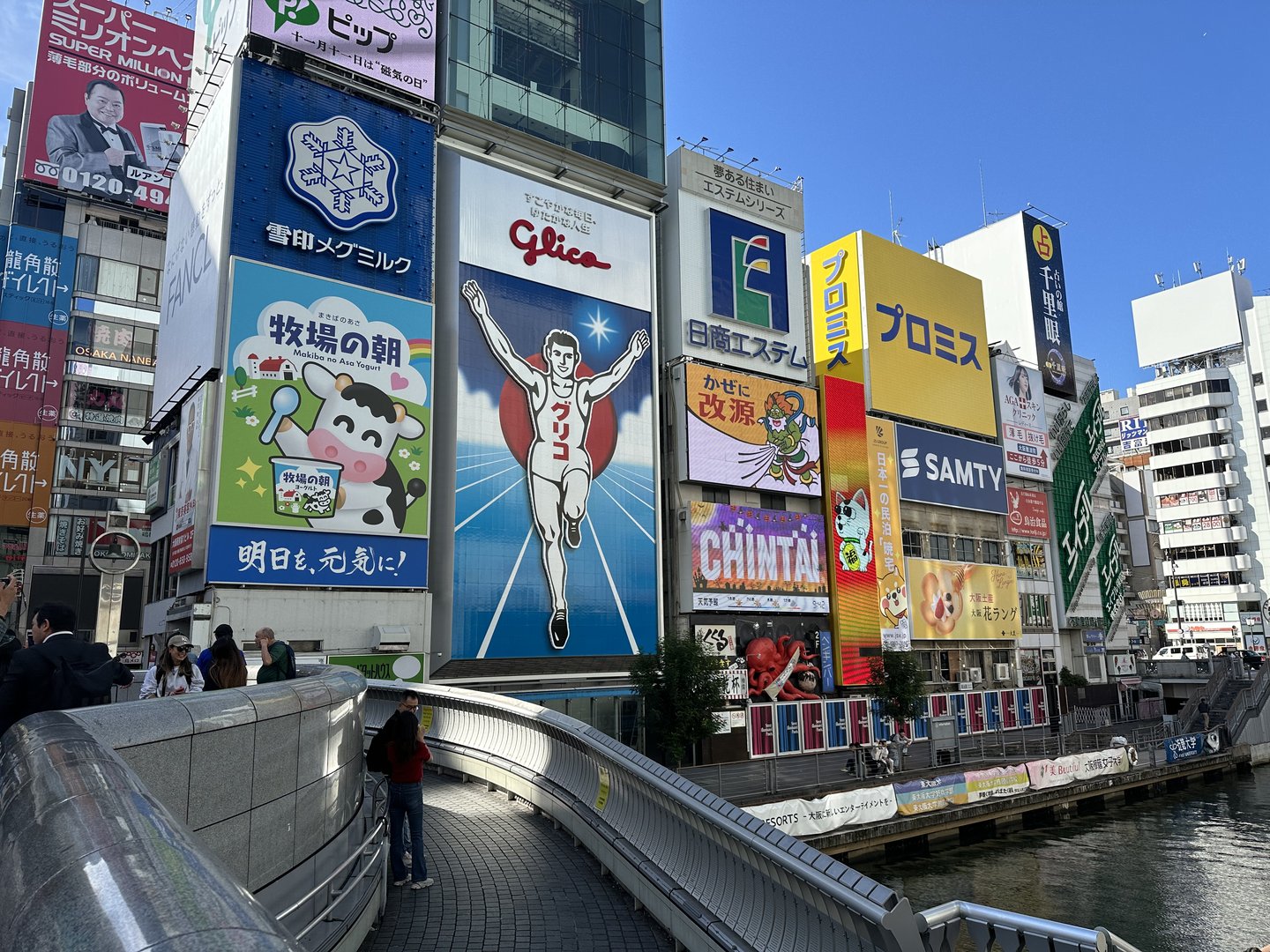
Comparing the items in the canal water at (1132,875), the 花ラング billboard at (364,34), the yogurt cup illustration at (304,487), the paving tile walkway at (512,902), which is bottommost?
the canal water at (1132,875)

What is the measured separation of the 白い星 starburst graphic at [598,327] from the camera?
4031 centimetres

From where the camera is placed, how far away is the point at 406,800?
8227 millimetres

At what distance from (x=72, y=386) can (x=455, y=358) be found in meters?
35.9

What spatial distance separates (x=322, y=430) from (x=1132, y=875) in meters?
27.8

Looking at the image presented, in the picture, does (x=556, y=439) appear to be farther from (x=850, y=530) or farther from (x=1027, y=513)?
(x=1027, y=513)

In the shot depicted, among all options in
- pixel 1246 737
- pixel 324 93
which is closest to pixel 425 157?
pixel 324 93

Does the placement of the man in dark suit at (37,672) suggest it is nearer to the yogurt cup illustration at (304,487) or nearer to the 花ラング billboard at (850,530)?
the yogurt cup illustration at (304,487)

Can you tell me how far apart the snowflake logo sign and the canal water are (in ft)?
91.3

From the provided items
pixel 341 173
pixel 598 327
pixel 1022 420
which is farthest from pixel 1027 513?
pixel 341 173

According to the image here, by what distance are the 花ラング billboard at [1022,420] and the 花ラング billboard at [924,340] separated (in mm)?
2026

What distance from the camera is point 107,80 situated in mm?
63031

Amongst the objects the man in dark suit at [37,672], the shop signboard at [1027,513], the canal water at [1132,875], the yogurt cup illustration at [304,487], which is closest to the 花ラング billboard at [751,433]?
the yogurt cup illustration at [304,487]

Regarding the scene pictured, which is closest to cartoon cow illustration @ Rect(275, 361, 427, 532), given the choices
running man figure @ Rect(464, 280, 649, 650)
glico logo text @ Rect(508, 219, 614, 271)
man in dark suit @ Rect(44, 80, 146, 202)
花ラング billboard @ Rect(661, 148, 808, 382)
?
running man figure @ Rect(464, 280, 649, 650)

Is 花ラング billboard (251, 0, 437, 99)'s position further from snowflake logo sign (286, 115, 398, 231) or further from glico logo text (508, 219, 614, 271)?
glico logo text (508, 219, 614, 271)
